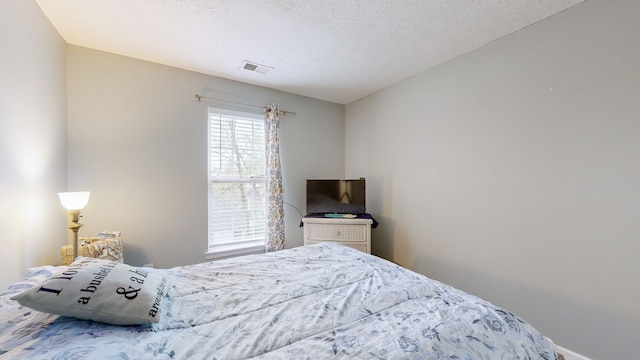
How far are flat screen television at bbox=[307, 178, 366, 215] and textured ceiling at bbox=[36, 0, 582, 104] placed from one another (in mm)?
1357

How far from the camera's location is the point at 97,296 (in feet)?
2.97

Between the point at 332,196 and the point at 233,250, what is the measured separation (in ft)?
4.59

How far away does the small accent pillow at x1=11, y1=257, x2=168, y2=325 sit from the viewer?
844mm

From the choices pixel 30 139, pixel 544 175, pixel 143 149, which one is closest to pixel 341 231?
pixel 544 175

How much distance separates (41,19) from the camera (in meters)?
1.79

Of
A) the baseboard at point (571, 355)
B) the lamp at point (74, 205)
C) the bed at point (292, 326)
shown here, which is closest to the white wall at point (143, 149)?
the lamp at point (74, 205)

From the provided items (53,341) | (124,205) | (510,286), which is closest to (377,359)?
(53,341)

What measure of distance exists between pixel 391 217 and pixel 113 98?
3288 millimetres

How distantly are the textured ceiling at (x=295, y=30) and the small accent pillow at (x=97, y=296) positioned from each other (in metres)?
1.80

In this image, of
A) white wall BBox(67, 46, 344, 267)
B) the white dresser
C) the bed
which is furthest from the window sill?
the bed

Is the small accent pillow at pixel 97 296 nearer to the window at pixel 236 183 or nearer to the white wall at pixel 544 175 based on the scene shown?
the window at pixel 236 183

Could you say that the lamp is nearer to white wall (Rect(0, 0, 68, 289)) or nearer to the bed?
white wall (Rect(0, 0, 68, 289))

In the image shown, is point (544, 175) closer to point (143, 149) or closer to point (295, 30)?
point (295, 30)

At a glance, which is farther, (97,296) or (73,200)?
(73,200)
